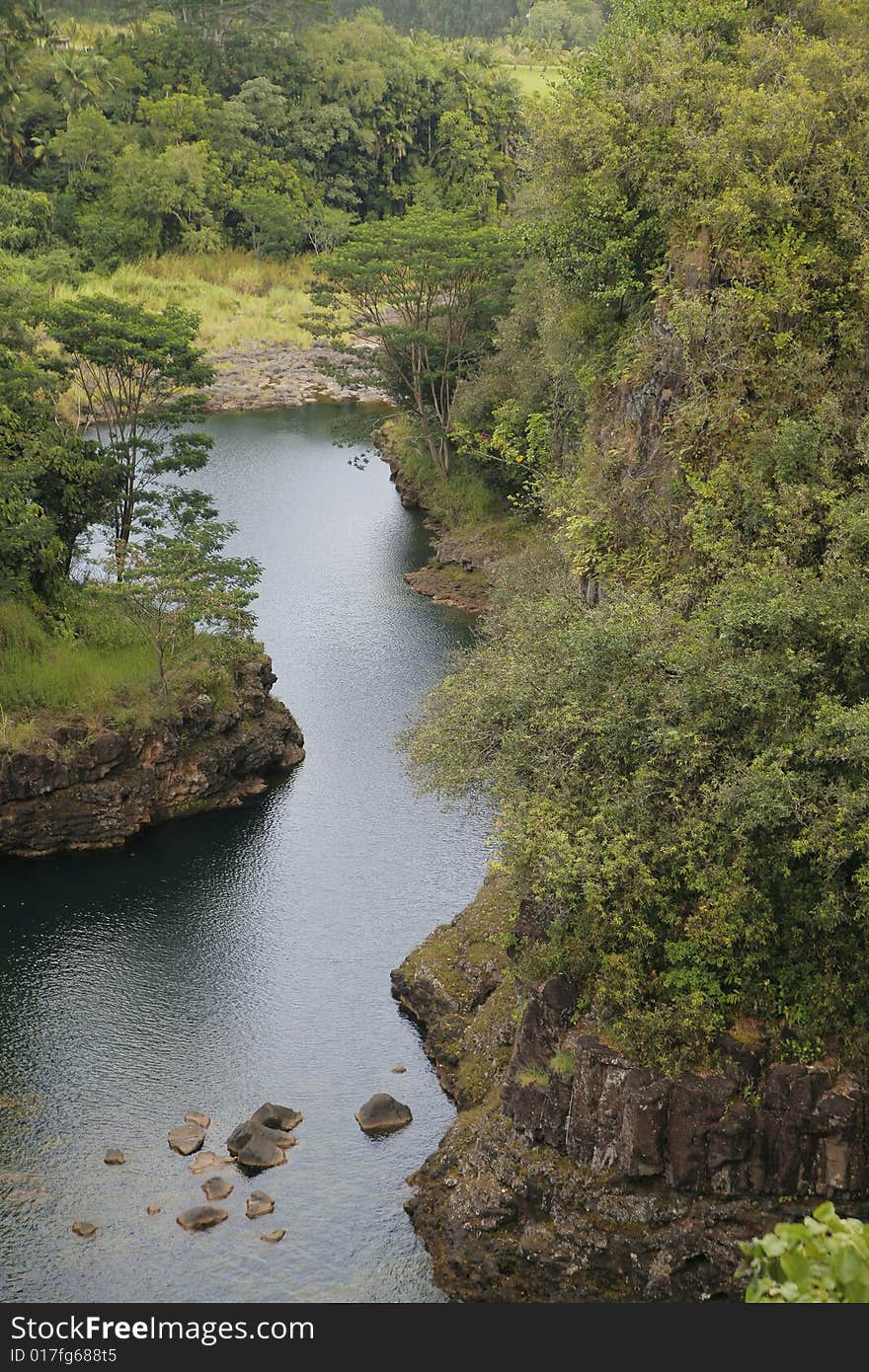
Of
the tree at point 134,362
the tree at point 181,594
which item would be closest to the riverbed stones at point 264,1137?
the tree at point 181,594

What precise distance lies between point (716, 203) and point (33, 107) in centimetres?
8793

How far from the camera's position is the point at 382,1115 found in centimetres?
2706

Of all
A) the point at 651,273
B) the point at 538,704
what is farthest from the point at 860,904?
Result: the point at 651,273

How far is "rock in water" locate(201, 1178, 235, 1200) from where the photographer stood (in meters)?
25.0

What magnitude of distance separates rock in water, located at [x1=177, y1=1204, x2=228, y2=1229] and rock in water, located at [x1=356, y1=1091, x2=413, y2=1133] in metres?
3.59

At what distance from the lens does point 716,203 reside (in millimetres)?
30812

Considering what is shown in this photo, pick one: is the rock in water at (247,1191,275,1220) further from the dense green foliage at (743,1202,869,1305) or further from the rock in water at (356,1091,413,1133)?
the dense green foliage at (743,1202,869,1305)

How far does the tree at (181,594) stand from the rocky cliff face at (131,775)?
66.7 inches

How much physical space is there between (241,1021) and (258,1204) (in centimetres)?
621

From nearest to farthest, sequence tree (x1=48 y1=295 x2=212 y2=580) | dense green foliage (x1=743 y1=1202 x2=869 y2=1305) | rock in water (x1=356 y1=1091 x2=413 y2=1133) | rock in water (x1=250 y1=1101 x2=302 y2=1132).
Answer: dense green foliage (x1=743 y1=1202 x2=869 y2=1305), rock in water (x1=250 y1=1101 x2=302 y2=1132), rock in water (x1=356 y1=1091 x2=413 y2=1133), tree (x1=48 y1=295 x2=212 y2=580)

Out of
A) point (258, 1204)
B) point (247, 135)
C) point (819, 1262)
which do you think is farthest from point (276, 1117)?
point (247, 135)

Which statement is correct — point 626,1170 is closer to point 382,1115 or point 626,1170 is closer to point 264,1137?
point 382,1115

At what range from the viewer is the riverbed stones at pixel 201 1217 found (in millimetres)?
24250

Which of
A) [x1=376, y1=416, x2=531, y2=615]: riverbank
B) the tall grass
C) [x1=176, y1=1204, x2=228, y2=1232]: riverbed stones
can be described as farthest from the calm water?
[x1=376, y1=416, x2=531, y2=615]: riverbank
